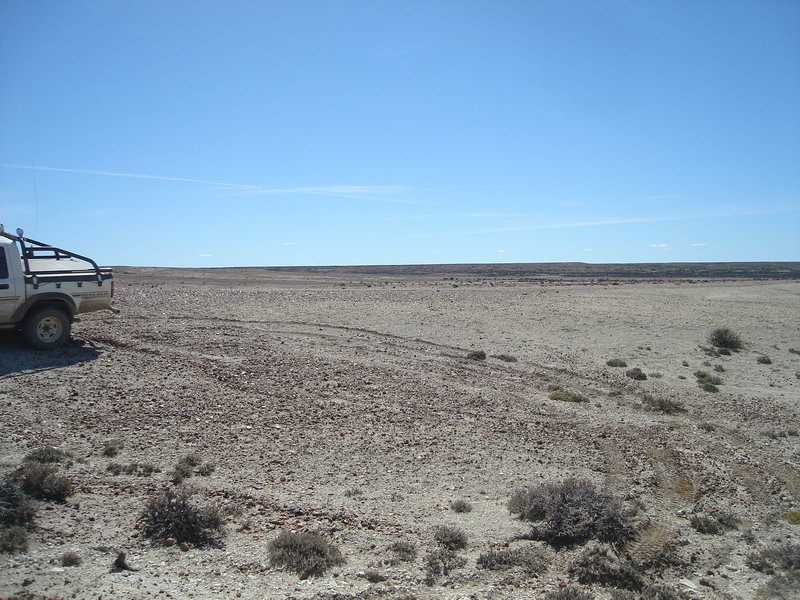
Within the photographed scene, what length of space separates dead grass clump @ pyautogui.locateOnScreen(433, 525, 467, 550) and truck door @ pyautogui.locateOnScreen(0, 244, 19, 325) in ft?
35.7

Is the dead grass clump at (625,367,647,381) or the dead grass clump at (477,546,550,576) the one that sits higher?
the dead grass clump at (625,367,647,381)

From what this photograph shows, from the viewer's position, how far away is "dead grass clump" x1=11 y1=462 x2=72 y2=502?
299 inches

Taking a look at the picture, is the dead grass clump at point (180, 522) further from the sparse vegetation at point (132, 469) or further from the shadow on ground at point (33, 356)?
the shadow on ground at point (33, 356)

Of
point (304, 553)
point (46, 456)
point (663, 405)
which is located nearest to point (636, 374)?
point (663, 405)

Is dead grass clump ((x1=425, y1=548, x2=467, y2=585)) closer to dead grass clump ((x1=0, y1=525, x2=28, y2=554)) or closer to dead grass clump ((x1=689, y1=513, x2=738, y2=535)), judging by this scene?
dead grass clump ((x1=689, y1=513, x2=738, y2=535))

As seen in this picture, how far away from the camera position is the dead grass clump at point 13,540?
20.8ft

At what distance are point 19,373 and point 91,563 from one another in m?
7.57

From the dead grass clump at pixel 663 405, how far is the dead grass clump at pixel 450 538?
8.61 metres

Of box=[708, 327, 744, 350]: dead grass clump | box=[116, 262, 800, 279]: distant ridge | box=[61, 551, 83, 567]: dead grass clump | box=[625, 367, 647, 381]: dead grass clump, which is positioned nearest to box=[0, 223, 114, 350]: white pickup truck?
box=[61, 551, 83, 567]: dead grass clump

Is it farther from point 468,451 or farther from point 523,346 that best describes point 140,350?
point 523,346

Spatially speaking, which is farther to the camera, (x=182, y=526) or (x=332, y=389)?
(x=332, y=389)

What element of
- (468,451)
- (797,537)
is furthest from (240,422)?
(797,537)

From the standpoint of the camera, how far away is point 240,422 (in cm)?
1109

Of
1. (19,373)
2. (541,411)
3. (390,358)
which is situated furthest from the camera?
(390,358)
